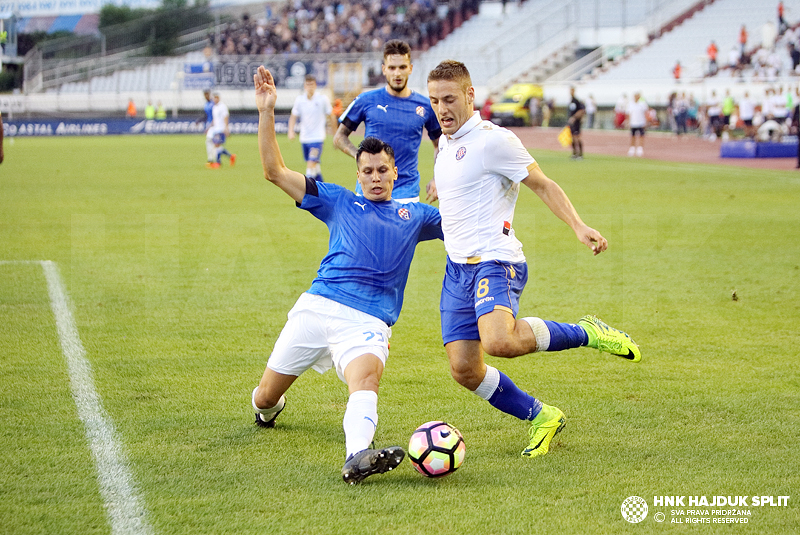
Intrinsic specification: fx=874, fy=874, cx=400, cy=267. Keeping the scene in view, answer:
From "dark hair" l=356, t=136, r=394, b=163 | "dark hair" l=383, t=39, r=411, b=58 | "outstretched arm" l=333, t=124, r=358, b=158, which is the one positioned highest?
"dark hair" l=383, t=39, r=411, b=58

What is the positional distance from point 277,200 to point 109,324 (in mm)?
9256

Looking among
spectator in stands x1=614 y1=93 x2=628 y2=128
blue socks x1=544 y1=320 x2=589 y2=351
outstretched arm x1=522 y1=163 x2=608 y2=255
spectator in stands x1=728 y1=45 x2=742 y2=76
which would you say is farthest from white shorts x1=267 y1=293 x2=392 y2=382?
spectator in stands x1=728 y1=45 x2=742 y2=76

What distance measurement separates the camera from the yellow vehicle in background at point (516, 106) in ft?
145

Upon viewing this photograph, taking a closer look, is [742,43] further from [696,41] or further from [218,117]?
[218,117]

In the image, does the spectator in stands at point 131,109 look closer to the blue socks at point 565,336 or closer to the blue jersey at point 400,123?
the blue jersey at point 400,123

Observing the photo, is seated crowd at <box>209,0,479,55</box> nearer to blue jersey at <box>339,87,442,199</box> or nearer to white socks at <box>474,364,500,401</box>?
blue jersey at <box>339,87,442,199</box>

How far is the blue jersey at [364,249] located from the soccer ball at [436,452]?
77 cm

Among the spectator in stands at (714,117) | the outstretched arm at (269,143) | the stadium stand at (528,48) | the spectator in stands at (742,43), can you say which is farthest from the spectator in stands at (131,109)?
the outstretched arm at (269,143)

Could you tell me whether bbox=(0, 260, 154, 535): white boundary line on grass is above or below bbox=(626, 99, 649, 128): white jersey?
below

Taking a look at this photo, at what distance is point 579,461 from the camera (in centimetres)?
456

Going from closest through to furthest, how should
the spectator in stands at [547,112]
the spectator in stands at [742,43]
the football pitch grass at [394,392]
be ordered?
the football pitch grass at [394,392]
the spectator in stands at [742,43]
the spectator in stands at [547,112]
